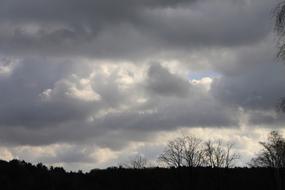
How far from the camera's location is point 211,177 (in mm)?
57219

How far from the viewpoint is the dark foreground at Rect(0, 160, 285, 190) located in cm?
3938

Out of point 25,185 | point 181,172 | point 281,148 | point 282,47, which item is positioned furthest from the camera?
point 281,148

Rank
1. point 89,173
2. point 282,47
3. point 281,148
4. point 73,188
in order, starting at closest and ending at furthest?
point 282,47, point 73,188, point 89,173, point 281,148

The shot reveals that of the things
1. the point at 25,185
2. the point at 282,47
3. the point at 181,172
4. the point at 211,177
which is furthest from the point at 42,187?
the point at 282,47

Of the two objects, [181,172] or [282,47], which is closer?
[282,47]

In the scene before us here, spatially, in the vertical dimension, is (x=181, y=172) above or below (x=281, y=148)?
below

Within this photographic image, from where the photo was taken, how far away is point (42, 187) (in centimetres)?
4097

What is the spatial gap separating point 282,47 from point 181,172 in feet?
120

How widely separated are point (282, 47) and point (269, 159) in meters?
101

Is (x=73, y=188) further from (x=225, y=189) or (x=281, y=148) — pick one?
(x=281, y=148)

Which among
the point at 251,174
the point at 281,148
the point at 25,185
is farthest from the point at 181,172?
the point at 281,148

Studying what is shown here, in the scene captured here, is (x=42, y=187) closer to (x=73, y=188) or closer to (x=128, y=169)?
(x=73, y=188)

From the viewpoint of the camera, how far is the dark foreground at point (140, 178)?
39.4 meters

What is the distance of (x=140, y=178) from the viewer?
167 feet
